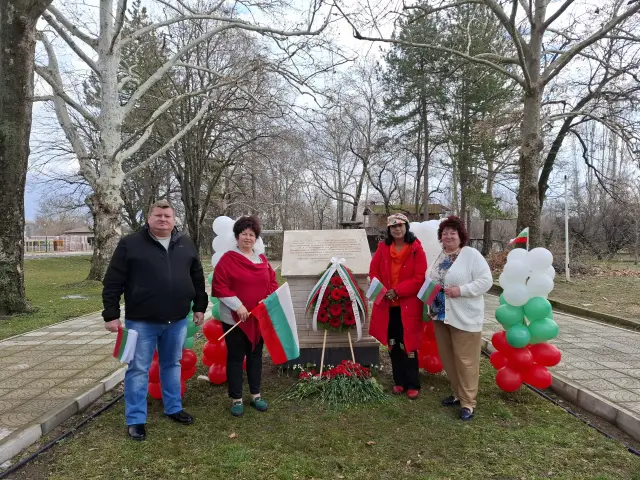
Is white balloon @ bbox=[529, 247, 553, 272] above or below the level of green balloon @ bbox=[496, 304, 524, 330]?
above

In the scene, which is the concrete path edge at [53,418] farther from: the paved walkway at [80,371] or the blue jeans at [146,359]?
the blue jeans at [146,359]

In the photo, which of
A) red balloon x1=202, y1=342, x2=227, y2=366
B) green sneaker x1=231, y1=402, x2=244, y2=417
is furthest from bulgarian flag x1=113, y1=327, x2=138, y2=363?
red balloon x1=202, y1=342, x2=227, y2=366

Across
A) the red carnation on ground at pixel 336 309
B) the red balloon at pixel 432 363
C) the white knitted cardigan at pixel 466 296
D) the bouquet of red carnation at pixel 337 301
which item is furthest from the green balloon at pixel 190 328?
the red balloon at pixel 432 363

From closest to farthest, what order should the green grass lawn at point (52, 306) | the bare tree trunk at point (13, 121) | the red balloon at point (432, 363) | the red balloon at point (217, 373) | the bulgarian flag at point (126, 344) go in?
1. the bulgarian flag at point (126, 344)
2. the red balloon at point (217, 373)
3. the red balloon at point (432, 363)
4. the bare tree trunk at point (13, 121)
5. the green grass lawn at point (52, 306)

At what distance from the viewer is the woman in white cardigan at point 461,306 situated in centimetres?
370

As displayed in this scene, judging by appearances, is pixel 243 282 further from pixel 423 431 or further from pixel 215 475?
pixel 423 431

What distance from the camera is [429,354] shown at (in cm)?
482

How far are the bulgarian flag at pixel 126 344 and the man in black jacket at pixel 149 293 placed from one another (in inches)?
2.9

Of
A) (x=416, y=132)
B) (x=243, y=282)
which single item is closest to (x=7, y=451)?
(x=243, y=282)

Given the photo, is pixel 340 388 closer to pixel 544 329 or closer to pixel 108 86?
pixel 544 329

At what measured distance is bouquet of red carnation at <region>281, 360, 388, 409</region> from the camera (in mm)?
4113

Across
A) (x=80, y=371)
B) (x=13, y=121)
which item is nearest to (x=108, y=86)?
(x=13, y=121)

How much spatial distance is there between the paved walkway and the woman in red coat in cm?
159

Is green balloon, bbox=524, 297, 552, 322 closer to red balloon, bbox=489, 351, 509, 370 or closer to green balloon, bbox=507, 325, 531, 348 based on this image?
green balloon, bbox=507, 325, 531, 348
